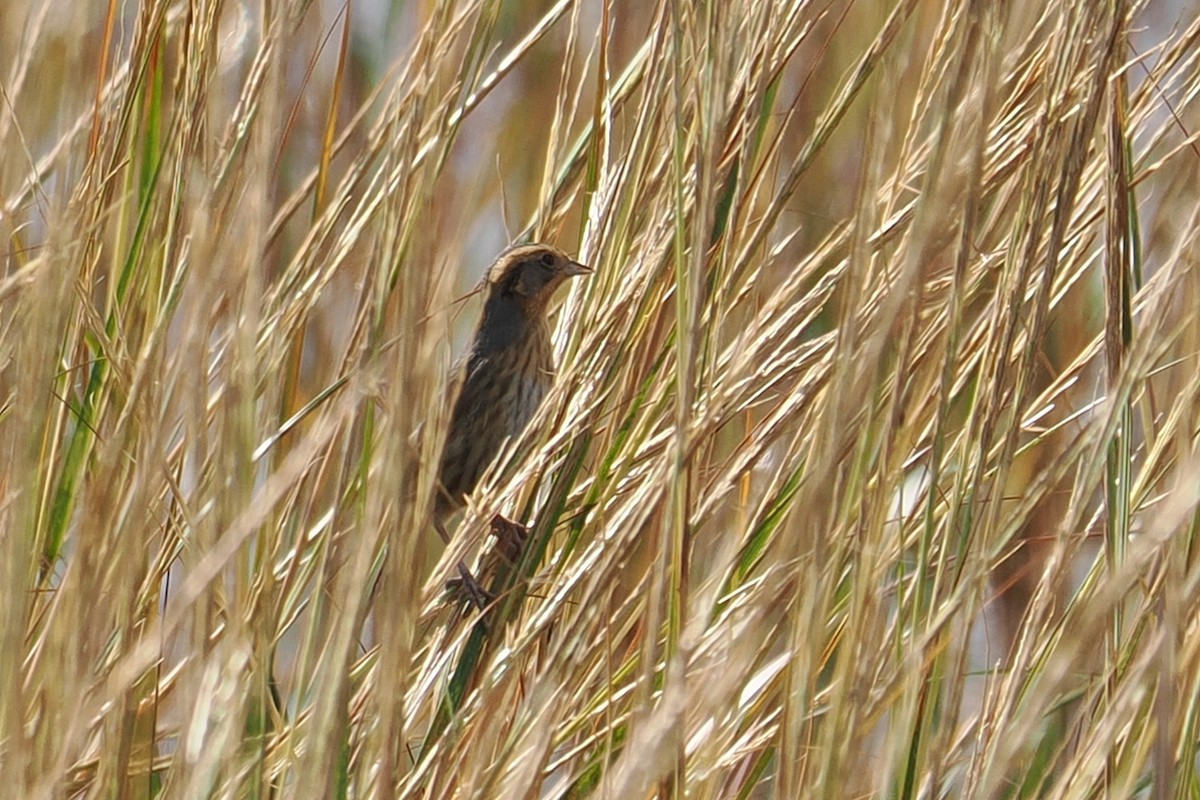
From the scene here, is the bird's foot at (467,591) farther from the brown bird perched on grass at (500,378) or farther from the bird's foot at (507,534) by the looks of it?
the brown bird perched on grass at (500,378)

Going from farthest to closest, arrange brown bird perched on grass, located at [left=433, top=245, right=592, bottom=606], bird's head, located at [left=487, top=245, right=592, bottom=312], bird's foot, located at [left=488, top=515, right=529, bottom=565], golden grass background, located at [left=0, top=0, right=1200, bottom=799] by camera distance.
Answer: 1. brown bird perched on grass, located at [left=433, top=245, right=592, bottom=606]
2. bird's head, located at [left=487, top=245, right=592, bottom=312]
3. bird's foot, located at [left=488, top=515, right=529, bottom=565]
4. golden grass background, located at [left=0, top=0, right=1200, bottom=799]

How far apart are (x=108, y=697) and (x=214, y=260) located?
Result: 327mm

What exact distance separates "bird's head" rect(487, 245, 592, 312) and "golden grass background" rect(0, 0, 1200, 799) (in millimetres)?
603

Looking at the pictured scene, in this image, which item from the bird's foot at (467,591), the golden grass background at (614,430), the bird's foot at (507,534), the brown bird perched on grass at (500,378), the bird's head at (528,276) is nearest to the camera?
the golden grass background at (614,430)

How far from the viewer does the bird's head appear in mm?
2753

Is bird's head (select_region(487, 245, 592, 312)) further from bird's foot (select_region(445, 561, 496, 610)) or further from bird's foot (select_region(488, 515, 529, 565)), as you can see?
bird's foot (select_region(445, 561, 496, 610))

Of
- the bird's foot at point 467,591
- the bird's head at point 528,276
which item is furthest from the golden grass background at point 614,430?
the bird's head at point 528,276

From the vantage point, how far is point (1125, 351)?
138 centimetres

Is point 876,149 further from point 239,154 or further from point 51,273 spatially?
point 239,154

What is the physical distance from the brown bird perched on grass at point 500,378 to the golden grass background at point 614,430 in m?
0.83

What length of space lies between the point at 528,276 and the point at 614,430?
1.20m

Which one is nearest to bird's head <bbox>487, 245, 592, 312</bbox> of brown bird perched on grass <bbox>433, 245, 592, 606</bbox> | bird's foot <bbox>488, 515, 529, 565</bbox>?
brown bird perched on grass <bbox>433, 245, 592, 606</bbox>

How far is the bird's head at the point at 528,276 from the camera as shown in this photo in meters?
2.75

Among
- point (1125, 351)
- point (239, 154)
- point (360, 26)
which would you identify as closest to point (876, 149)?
point (1125, 351)
